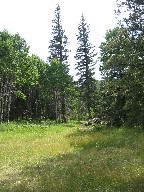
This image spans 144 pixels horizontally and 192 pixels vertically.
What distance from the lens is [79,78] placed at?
70.3m

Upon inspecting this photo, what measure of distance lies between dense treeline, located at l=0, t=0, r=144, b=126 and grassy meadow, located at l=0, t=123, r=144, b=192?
7.98ft

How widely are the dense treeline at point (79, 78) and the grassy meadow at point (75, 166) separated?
2431 millimetres

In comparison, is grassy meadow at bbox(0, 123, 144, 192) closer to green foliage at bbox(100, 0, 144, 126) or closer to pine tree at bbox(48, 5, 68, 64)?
green foliage at bbox(100, 0, 144, 126)

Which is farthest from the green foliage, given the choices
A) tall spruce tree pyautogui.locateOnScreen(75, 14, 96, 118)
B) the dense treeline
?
tall spruce tree pyautogui.locateOnScreen(75, 14, 96, 118)

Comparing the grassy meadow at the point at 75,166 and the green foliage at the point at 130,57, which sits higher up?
the green foliage at the point at 130,57

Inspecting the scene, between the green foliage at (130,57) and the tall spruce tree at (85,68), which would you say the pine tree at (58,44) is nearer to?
the tall spruce tree at (85,68)

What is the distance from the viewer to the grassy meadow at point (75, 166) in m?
13.3

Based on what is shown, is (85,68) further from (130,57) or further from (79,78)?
Answer: (130,57)

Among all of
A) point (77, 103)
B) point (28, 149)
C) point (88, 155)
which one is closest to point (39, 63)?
point (77, 103)

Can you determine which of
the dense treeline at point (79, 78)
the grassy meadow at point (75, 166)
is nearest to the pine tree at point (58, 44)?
the dense treeline at point (79, 78)

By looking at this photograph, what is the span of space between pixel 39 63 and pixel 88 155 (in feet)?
159

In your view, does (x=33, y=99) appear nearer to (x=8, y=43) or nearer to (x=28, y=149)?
(x=8, y=43)

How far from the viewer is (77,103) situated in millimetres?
91375

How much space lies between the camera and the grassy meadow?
13.3 m
